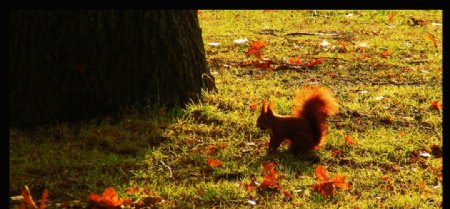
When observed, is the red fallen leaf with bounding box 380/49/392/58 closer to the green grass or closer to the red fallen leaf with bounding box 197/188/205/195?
the green grass

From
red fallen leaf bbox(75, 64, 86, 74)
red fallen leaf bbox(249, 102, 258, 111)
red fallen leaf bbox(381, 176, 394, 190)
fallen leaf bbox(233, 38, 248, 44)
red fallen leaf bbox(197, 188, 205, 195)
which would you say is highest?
red fallen leaf bbox(75, 64, 86, 74)

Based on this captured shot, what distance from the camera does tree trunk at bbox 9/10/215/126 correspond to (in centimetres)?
432

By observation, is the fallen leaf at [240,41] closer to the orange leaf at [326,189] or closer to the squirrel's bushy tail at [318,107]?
the squirrel's bushy tail at [318,107]

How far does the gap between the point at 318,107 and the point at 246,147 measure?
0.57m

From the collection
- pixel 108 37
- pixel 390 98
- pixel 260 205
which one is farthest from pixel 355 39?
pixel 260 205

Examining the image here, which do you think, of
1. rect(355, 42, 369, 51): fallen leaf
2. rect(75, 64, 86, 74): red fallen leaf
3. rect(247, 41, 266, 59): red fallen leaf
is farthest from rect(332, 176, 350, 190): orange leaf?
rect(355, 42, 369, 51): fallen leaf

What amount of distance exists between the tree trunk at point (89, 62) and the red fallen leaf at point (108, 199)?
1249 mm

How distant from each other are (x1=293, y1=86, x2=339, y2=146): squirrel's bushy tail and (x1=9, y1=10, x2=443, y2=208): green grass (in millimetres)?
173

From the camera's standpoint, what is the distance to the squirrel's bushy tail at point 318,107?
166 inches

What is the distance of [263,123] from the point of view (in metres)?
4.29

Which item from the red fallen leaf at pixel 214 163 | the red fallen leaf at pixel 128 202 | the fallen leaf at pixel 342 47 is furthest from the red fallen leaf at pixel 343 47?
the red fallen leaf at pixel 128 202

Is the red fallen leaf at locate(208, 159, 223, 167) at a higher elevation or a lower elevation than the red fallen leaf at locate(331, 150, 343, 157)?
lower

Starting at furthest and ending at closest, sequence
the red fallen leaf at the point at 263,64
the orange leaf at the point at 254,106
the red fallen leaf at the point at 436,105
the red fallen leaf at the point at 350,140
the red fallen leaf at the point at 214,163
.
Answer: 1. the red fallen leaf at the point at 263,64
2. the red fallen leaf at the point at 436,105
3. the orange leaf at the point at 254,106
4. the red fallen leaf at the point at 350,140
5. the red fallen leaf at the point at 214,163

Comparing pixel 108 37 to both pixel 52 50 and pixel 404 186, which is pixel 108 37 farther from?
pixel 404 186
